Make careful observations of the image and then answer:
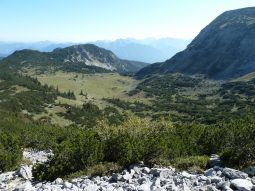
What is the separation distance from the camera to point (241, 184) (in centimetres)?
2355

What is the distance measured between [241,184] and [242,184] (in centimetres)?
6

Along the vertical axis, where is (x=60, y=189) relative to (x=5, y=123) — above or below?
above

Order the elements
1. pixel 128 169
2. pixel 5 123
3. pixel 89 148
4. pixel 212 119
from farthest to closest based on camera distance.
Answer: pixel 212 119 → pixel 5 123 → pixel 89 148 → pixel 128 169

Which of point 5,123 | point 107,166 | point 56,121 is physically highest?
point 107,166

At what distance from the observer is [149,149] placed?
35500 millimetres

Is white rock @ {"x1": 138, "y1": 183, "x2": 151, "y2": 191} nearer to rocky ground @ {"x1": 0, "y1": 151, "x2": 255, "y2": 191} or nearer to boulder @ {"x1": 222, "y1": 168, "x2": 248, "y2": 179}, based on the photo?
rocky ground @ {"x1": 0, "y1": 151, "x2": 255, "y2": 191}

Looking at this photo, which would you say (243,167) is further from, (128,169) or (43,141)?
(43,141)

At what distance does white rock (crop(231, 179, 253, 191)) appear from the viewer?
23.1 meters

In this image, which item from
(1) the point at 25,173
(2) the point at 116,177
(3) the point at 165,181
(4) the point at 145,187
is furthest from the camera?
(1) the point at 25,173

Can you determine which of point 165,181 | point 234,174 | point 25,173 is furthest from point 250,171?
point 25,173

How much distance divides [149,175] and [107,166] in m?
6.58

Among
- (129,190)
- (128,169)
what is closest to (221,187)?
(129,190)

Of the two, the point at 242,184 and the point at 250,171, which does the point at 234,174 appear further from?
the point at 242,184

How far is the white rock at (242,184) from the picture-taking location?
909 inches
